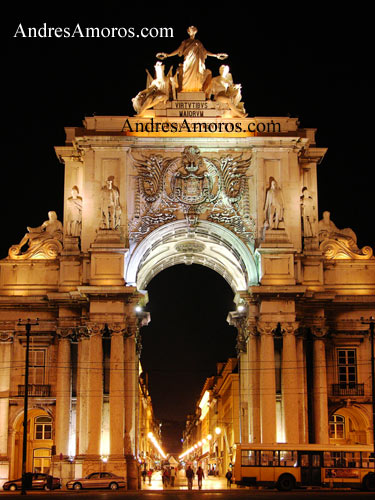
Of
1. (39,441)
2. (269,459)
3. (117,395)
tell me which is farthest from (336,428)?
(39,441)

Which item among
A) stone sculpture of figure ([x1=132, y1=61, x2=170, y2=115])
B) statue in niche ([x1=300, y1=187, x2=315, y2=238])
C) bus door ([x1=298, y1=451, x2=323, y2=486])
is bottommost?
bus door ([x1=298, y1=451, x2=323, y2=486])

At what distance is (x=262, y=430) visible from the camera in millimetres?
53406

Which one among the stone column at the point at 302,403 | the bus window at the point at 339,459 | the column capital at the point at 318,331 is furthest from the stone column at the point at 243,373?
the bus window at the point at 339,459

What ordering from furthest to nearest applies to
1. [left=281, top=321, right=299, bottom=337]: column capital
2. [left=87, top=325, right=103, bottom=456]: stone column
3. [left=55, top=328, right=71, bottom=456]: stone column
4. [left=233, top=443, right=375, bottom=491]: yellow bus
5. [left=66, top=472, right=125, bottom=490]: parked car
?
1. [left=55, top=328, right=71, bottom=456]: stone column
2. [left=281, top=321, right=299, bottom=337]: column capital
3. [left=87, top=325, right=103, bottom=456]: stone column
4. [left=66, top=472, right=125, bottom=490]: parked car
5. [left=233, top=443, right=375, bottom=491]: yellow bus

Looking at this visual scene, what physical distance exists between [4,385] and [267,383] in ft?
53.1

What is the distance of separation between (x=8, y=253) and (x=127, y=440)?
46.5 feet

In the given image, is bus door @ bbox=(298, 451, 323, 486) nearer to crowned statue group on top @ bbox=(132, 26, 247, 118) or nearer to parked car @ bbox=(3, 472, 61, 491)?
parked car @ bbox=(3, 472, 61, 491)

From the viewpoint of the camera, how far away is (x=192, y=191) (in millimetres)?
57750

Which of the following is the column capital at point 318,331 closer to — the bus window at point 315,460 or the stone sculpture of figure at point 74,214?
the bus window at point 315,460

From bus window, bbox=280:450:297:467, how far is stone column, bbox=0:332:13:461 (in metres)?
17.4

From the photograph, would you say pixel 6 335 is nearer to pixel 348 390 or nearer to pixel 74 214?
pixel 74 214

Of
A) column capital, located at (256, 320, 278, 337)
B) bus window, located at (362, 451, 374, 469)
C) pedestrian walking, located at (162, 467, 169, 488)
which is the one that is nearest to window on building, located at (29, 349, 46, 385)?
pedestrian walking, located at (162, 467, 169, 488)

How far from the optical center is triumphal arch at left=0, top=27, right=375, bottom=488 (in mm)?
54875

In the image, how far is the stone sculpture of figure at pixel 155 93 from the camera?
58906 mm
